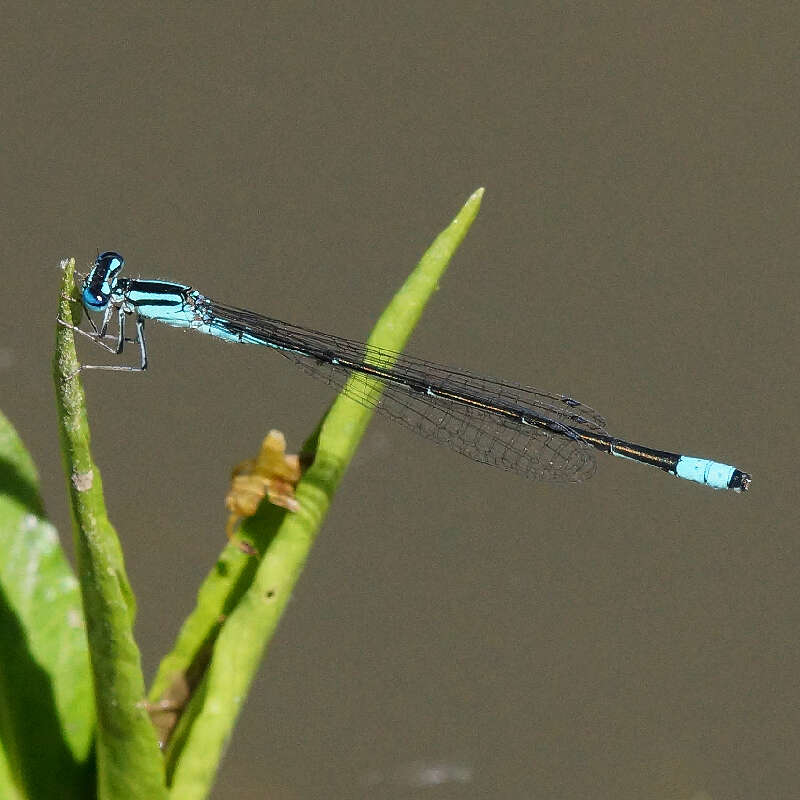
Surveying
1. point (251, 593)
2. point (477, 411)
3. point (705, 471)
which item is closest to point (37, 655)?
point (251, 593)

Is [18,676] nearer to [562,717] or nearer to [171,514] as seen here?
[171,514]

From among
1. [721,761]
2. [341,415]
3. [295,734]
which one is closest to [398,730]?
[295,734]

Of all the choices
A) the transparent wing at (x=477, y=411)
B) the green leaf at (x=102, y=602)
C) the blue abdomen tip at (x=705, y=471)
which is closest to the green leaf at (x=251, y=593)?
the green leaf at (x=102, y=602)

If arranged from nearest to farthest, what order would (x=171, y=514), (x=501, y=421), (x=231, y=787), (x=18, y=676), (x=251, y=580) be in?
(x=18, y=676)
(x=251, y=580)
(x=231, y=787)
(x=171, y=514)
(x=501, y=421)

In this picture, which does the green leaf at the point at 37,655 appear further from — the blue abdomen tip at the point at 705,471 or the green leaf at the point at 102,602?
the blue abdomen tip at the point at 705,471

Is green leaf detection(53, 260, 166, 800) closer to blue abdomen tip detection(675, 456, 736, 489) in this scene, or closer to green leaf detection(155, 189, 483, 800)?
green leaf detection(155, 189, 483, 800)

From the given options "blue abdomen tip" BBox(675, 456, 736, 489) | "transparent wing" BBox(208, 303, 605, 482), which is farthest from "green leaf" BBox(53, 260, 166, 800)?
"blue abdomen tip" BBox(675, 456, 736, 489)
